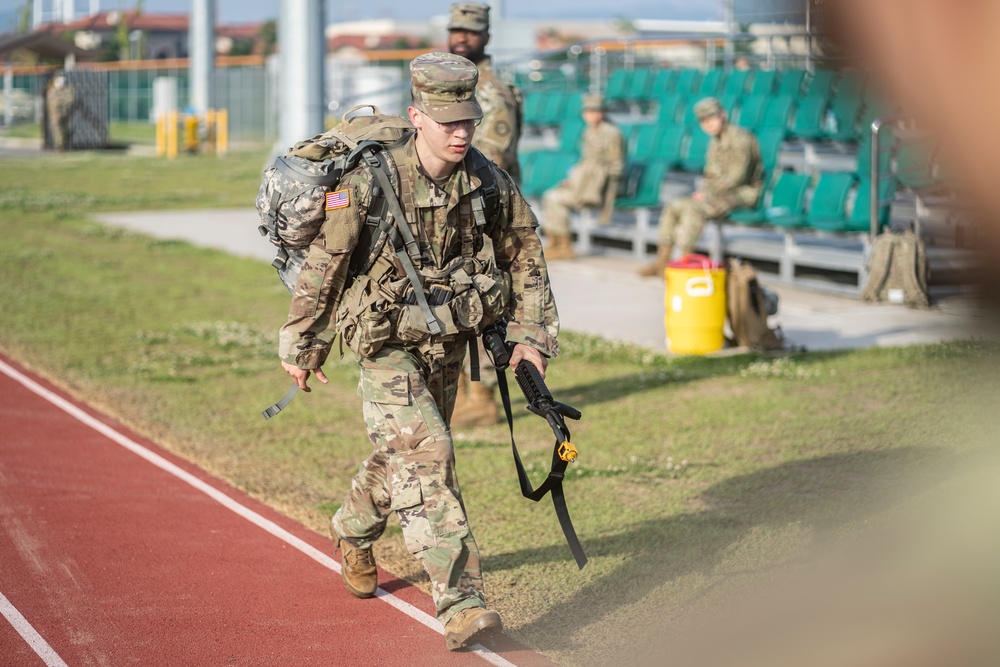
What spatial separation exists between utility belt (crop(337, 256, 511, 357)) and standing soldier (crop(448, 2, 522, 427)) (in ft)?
10.1

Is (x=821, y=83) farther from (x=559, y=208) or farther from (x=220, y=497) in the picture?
(x=559, y=208)

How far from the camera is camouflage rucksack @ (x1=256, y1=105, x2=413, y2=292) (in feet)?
14.4

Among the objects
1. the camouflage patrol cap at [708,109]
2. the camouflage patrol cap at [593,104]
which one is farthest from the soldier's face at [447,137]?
the camouflage patrol cap at [593,104]

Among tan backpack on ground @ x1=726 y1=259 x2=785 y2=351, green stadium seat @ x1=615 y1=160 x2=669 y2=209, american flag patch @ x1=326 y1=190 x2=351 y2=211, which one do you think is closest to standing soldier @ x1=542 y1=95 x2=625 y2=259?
green stadium seat @ x1=615 y1=160 x2=669 y2=209

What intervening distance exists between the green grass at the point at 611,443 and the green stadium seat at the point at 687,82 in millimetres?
7561

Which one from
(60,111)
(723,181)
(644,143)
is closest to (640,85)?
(644,143)

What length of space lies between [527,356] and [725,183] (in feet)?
29.0

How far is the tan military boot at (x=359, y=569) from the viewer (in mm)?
5078

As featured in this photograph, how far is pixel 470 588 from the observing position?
14.4 ft

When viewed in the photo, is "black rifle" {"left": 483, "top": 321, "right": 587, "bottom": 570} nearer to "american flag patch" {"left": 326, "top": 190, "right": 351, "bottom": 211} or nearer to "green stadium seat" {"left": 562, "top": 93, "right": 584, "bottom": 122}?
"american flag patch" {"left": 326, "top": 190, "right": 351, "bottom": 211}

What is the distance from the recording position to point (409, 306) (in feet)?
14.8

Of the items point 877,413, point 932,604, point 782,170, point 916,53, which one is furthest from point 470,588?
point 782,170

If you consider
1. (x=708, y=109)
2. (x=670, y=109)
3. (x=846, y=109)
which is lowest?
(x=670, y=109)

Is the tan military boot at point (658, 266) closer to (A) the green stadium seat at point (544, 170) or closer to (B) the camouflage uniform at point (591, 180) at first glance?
(B) the camouflage uniform at point (591, 180)
